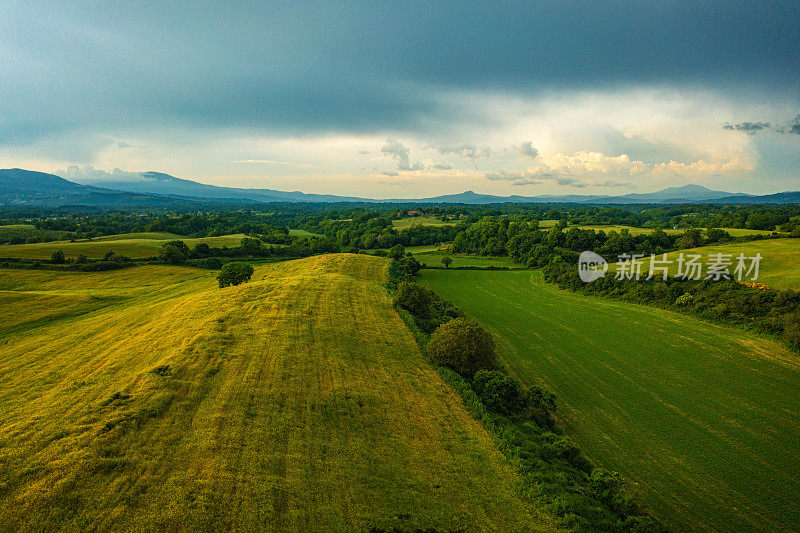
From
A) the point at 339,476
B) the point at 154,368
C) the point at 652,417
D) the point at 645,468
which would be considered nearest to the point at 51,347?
the point at 154,368

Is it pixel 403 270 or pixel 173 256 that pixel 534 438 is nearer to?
pixel 403 270

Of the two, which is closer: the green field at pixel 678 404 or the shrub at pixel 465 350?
the green field at pixel 678 404

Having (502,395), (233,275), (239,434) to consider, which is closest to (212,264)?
(233,275)

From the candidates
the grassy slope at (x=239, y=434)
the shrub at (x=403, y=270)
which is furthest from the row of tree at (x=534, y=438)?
the shrub at (x=403, y=270)

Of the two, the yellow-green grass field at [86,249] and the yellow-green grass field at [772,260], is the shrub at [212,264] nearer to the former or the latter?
the yellow-green grass field at [86,249]

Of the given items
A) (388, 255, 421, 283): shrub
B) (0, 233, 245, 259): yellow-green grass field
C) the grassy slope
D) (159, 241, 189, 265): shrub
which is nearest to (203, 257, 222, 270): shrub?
(159, 241, 189, 265): shrub
